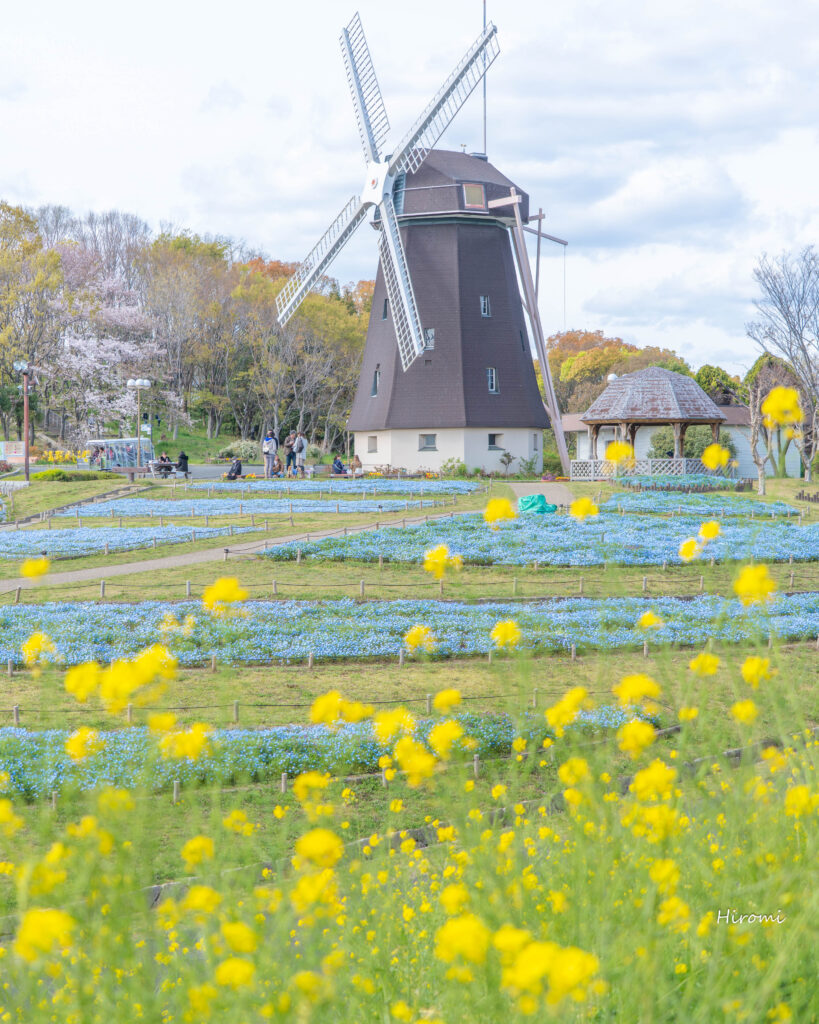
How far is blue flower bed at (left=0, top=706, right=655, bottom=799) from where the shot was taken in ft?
27.7

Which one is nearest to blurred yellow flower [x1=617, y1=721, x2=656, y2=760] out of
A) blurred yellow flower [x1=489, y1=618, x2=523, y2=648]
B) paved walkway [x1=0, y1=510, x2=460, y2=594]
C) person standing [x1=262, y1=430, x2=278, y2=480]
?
blurred yellow flower [x1=489, y1=618, x2=523, y2=648]

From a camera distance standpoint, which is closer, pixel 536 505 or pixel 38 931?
pixel 38 931

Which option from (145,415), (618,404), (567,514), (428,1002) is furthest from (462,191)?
(428,1002)

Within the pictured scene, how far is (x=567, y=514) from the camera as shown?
2711 cm

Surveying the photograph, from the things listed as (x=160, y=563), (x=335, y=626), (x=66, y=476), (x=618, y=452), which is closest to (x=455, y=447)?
(x=66, y=476)

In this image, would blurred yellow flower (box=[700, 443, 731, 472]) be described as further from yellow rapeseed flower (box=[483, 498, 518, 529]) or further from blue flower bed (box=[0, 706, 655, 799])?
blue flower bed (box=[0, 706, 655, 799])

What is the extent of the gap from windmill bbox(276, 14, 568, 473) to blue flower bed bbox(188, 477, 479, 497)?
5.53m

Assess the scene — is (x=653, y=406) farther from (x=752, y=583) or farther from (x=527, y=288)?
(x=752, y=583)

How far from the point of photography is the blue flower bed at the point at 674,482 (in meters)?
35.2

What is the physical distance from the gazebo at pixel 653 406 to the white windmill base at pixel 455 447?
3199 mm

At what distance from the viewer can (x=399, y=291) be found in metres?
39.4

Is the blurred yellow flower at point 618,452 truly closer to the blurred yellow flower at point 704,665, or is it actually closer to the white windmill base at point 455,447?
the blurred yellow flower at point 704,665

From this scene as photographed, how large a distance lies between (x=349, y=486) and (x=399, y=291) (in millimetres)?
9677

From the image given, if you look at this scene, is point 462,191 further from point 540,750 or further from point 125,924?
point 125,924
